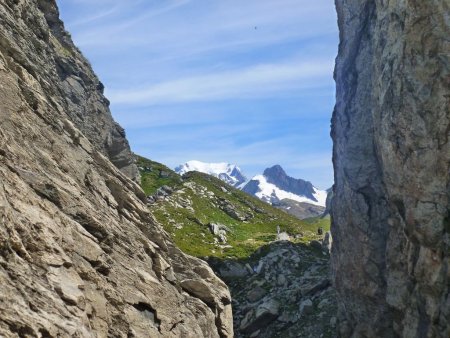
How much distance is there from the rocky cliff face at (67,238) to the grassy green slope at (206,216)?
34274mm

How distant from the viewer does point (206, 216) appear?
308ft

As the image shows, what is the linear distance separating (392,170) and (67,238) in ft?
93.7

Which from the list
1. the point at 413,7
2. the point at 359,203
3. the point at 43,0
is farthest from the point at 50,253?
the point at 43,0

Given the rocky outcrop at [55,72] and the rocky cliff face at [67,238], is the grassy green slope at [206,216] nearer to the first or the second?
the rocky outcrop at [55,72]

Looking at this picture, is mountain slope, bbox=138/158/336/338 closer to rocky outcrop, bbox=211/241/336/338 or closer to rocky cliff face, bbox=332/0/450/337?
rocky outcrop, bbox=211/241/336/338

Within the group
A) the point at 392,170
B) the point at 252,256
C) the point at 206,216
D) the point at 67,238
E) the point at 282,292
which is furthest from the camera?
the point at 206,216

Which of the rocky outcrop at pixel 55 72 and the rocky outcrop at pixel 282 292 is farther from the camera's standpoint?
A: the rocky outcrop at pixel 282 292

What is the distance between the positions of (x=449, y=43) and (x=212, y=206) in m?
70.5

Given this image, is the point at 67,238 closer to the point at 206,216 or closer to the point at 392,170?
the point at 392,170

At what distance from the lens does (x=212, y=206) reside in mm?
101062

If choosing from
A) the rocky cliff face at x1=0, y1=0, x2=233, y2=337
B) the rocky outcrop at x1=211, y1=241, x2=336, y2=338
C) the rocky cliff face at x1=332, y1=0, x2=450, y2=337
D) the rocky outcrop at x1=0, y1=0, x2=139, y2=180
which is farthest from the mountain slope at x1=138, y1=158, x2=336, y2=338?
the rocky outcrop at x1=0, y1=0, x2=139, y2=180

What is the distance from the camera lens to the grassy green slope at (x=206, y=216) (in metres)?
77.7

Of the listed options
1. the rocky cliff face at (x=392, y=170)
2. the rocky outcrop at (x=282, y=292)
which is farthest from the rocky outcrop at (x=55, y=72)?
the rocky cliff face at (x=392, y=170)

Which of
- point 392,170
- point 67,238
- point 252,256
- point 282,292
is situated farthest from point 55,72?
point 252,256
